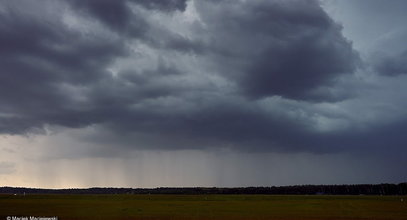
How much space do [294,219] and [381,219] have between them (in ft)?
53.1

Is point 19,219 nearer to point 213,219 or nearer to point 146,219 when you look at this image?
point 146,219

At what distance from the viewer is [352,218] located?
68000 mm

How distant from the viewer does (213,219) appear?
61219 millimetres

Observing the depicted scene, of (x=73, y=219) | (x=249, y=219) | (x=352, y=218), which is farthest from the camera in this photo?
(x=352, y=218)

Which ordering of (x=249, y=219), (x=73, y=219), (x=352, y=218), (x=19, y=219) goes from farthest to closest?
1. (x=352, y=218)
2. (x=249, y=219)
3. (x=73, y=219)
4. (x=19, y=219)

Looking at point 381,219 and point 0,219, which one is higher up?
point 0,219

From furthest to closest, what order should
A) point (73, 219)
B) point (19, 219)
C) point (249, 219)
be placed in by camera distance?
point (249, 219)
point (73, 219)
point (19, 219)

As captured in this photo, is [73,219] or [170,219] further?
[170,219]

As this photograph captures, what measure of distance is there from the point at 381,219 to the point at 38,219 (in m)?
55.7

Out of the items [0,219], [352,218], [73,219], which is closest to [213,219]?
[73,219]

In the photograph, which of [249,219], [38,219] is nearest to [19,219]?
[38,219]

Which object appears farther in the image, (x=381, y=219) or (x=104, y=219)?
(x=381, y=219)

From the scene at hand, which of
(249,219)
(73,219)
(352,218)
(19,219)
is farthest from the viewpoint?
(352,218)

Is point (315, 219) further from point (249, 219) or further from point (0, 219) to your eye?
point (0, 219)
